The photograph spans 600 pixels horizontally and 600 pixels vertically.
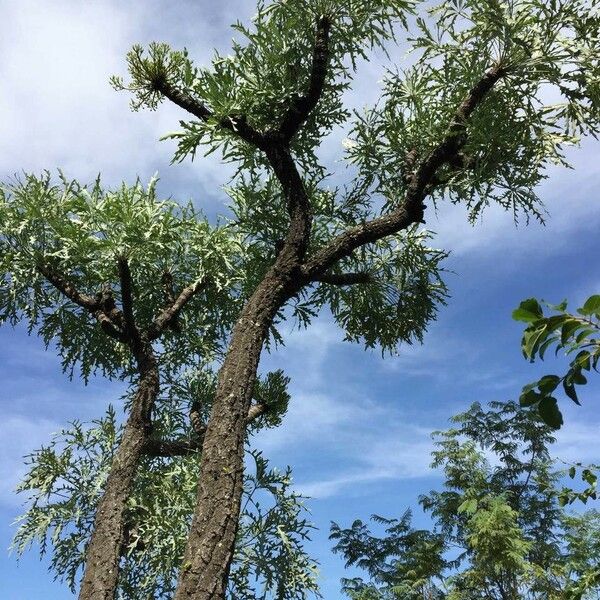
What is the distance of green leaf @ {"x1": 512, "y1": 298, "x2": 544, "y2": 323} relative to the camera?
1.80 metres

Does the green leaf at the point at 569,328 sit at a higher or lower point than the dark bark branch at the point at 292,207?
lower

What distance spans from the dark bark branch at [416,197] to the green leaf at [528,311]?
7339 millimetres

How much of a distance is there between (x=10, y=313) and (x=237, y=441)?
7627 mm

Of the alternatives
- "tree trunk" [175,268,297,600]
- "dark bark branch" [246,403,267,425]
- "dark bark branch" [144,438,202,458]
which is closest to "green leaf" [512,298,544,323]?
"tree trunk" [175,268,297,600]

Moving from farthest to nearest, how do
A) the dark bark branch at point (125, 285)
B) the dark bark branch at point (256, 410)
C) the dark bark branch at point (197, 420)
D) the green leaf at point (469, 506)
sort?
the green leaf at point (469, 506) → the dark bark branch at point (197, 420) → the dark bark branch at point (256, 410) → the dark bark branch at point (125, 285)

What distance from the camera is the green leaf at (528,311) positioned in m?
1.80

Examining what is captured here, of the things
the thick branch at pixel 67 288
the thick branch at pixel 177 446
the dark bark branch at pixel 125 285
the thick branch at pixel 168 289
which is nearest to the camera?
the dark bark branch at pixel 125 285

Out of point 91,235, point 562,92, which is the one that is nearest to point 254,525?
point 91,235

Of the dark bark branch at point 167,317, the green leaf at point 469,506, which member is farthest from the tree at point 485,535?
the dark bark branch at point 167,317

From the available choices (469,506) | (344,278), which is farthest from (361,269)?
(469,506)

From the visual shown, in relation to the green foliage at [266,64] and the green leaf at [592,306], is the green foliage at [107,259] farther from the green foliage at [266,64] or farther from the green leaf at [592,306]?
the green leaf at [592,306]

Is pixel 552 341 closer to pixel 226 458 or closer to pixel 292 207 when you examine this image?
pixel 226 458

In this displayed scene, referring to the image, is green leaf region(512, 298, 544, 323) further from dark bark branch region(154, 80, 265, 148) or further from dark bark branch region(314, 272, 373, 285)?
dark bark branch region(154, 80, 265, 148)

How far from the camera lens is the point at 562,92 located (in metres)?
9.63
